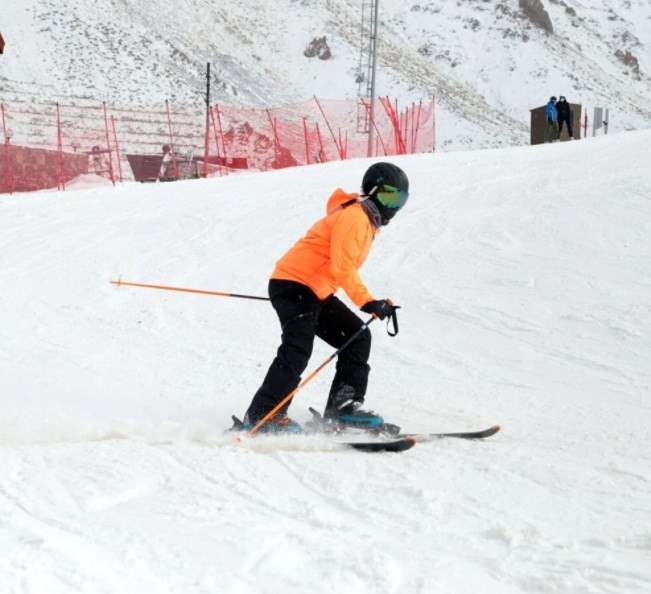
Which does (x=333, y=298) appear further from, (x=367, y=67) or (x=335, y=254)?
(x=367, y=67)

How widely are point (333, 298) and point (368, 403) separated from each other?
108 cm

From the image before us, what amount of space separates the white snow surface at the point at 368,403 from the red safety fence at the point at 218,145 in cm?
781

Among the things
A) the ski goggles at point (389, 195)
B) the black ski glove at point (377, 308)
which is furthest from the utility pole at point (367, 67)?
the black ski glove at point (377, 308)

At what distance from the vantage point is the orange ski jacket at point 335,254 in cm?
444

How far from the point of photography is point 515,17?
72.9 meters

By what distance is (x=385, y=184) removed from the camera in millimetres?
4566

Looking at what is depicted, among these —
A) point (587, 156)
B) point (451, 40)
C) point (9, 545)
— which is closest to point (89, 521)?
point (9, 545)

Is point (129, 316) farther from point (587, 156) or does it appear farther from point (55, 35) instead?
point (55, 35)

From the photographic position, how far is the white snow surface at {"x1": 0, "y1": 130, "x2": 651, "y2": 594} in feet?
9.30

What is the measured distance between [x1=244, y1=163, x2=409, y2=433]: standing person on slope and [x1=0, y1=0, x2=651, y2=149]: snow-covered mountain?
3816cm

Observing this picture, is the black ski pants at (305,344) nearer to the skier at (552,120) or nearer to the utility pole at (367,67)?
the skier at (552,120)

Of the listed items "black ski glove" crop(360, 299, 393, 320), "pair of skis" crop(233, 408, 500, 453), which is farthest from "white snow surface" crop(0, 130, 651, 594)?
"black ski glove" crop(360, 299, 393, 320)

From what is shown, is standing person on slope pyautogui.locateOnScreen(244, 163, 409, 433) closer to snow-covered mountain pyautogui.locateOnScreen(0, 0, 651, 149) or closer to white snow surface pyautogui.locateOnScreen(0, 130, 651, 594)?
white snow surface pyautogui.locateOnScreen(0, 130, 651, 594)

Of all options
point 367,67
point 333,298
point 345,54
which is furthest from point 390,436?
point 345,54
